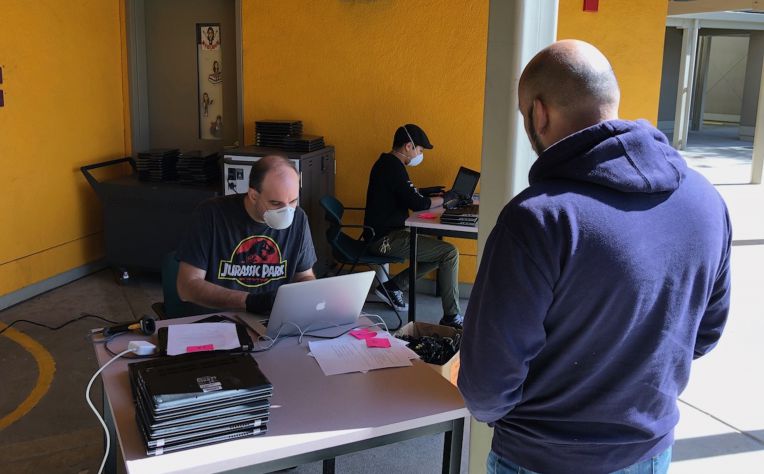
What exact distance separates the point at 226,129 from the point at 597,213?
5.67m

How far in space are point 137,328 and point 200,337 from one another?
0.89 ft

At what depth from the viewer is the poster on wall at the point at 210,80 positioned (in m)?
6.55

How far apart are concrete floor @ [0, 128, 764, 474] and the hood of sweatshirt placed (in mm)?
2287

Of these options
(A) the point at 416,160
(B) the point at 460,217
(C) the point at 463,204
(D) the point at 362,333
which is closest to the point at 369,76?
(A) the point at 416,160

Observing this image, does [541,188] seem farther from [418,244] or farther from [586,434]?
[418,244]

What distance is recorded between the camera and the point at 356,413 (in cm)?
210

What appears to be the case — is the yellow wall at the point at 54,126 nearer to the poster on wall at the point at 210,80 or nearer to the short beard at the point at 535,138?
the poster on wall at the point at 210,80

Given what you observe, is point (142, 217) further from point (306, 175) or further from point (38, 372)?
point (38, 372)

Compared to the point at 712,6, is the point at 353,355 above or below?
below

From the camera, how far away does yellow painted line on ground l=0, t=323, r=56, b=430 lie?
3.83 metres

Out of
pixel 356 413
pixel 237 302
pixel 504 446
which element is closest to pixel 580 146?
pixel 504 446

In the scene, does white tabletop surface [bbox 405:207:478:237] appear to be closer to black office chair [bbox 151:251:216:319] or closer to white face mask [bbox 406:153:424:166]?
white face mask [bbox 406:153:424:166]

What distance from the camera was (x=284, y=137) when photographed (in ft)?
19.5

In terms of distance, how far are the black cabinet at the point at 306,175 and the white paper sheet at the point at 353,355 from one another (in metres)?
3.14
